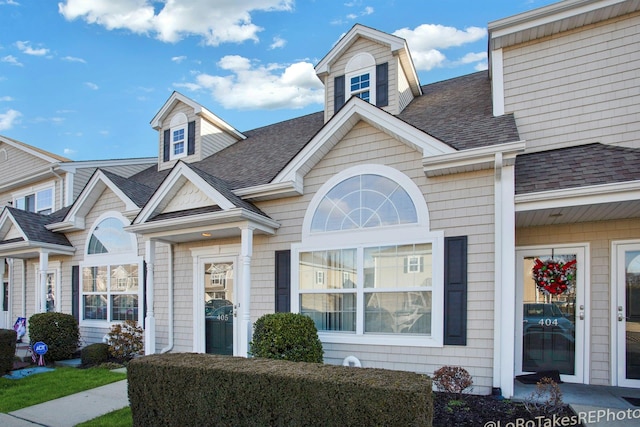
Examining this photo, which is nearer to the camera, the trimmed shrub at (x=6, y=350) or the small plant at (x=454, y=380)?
the small plant at (x=454, y=380)

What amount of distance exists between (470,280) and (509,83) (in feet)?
12.1

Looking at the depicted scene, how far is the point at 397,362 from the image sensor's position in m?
6.31

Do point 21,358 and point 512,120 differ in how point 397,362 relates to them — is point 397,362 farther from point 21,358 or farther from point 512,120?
point 21,358

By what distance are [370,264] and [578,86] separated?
4506mm

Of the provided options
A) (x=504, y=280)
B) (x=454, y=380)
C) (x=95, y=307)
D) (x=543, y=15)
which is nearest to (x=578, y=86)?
(x=543, y=15)

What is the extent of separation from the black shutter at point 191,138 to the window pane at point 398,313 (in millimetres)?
7088

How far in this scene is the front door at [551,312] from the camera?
6.26 meters

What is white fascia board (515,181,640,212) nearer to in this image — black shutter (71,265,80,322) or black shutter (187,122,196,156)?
black shutter (187,122,196,156)

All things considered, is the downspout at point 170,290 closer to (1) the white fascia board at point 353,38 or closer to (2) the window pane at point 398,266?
(2) the window pane at point 398,266

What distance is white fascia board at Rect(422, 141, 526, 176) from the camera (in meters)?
5.49

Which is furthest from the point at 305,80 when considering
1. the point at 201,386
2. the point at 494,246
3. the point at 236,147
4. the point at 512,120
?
the point at 201,386

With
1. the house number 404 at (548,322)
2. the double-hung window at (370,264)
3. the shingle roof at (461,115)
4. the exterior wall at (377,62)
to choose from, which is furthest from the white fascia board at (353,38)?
the house number 404 at (548,322)

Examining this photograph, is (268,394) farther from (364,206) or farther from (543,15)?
(543,15)

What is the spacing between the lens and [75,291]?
35.5 feet
